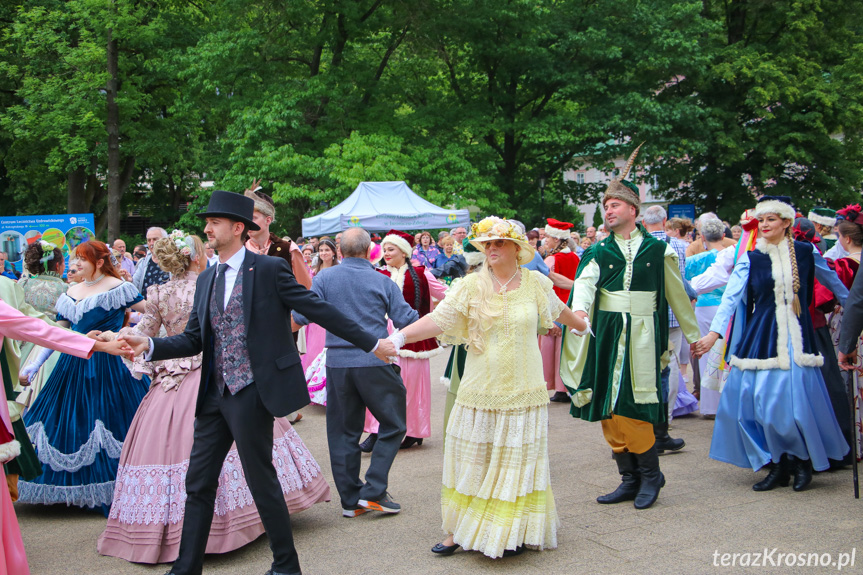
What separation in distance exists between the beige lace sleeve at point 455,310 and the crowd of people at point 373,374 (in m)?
0.01

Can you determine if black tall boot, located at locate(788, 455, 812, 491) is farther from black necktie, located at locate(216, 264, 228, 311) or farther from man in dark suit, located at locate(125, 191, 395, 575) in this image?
black necktie, located at locate(216, 264, 228, 311)

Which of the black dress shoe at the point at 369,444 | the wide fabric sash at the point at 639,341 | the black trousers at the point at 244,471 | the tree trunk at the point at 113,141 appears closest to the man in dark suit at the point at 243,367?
the black trousers at the point at 244,471

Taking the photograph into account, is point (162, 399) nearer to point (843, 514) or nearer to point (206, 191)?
point (843, 514)

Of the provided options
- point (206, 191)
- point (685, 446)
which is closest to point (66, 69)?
point (206, 191)

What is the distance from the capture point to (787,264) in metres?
5.64

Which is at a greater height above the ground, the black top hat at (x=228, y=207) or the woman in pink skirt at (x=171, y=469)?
the black top hat at (x=228, y=207)

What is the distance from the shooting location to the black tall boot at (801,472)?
5.48 m

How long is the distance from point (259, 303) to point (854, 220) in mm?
4683

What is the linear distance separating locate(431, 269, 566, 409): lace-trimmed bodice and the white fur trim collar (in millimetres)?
2065

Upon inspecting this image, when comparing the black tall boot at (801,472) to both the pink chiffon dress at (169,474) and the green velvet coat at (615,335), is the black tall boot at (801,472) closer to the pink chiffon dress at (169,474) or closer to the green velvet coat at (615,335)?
the green velvet coat at (615,335)

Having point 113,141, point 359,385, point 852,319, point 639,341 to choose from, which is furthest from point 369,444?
point 113,141

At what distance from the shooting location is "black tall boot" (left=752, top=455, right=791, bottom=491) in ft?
18.2

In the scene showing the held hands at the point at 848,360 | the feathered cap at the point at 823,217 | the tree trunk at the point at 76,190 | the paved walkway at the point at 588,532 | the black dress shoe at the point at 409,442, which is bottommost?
the black dress shoe at the point at 409,442

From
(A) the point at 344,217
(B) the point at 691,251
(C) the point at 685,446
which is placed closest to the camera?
(C) the point at 685,446
